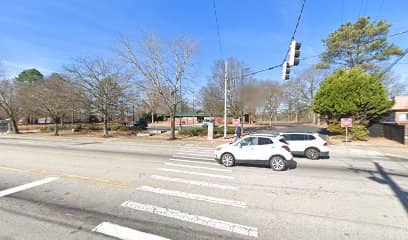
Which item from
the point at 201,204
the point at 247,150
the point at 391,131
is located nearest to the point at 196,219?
the point at 201,204

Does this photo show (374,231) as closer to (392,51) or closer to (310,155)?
(310,155)

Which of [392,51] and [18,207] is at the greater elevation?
[392,51]

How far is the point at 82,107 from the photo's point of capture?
24625 mm

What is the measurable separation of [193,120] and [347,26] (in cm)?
4641

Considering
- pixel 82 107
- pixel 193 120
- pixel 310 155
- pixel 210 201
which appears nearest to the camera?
pixel 210 201

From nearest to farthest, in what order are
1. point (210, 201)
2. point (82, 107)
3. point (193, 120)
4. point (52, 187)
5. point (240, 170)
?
point (210, 201)
point (52, 187)
point (240, 170)
point (82, 107)
point (193, 120)

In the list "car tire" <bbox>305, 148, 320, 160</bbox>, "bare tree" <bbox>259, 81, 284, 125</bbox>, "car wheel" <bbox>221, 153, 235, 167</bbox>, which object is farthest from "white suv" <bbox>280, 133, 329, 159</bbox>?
"bare tree" <bbox>259, 81, 284, 125</bbox>

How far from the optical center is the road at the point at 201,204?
3506 millimetres

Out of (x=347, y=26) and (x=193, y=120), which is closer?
(x=347, y=26)

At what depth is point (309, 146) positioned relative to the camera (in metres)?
10.9

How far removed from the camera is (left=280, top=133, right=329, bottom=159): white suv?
35.1ft

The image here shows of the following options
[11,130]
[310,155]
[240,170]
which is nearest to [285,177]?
[240,170]

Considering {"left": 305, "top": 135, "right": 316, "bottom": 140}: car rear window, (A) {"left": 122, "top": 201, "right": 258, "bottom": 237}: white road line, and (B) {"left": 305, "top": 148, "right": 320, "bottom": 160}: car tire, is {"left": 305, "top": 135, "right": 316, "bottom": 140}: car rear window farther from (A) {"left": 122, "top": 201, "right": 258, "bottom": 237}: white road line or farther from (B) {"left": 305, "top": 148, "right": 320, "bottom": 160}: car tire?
(A) {"left": 122, "top": 201, "right": 258, "bottom": 237}: white road line

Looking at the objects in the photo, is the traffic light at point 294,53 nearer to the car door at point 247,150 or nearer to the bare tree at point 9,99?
the car door at point 247,150
